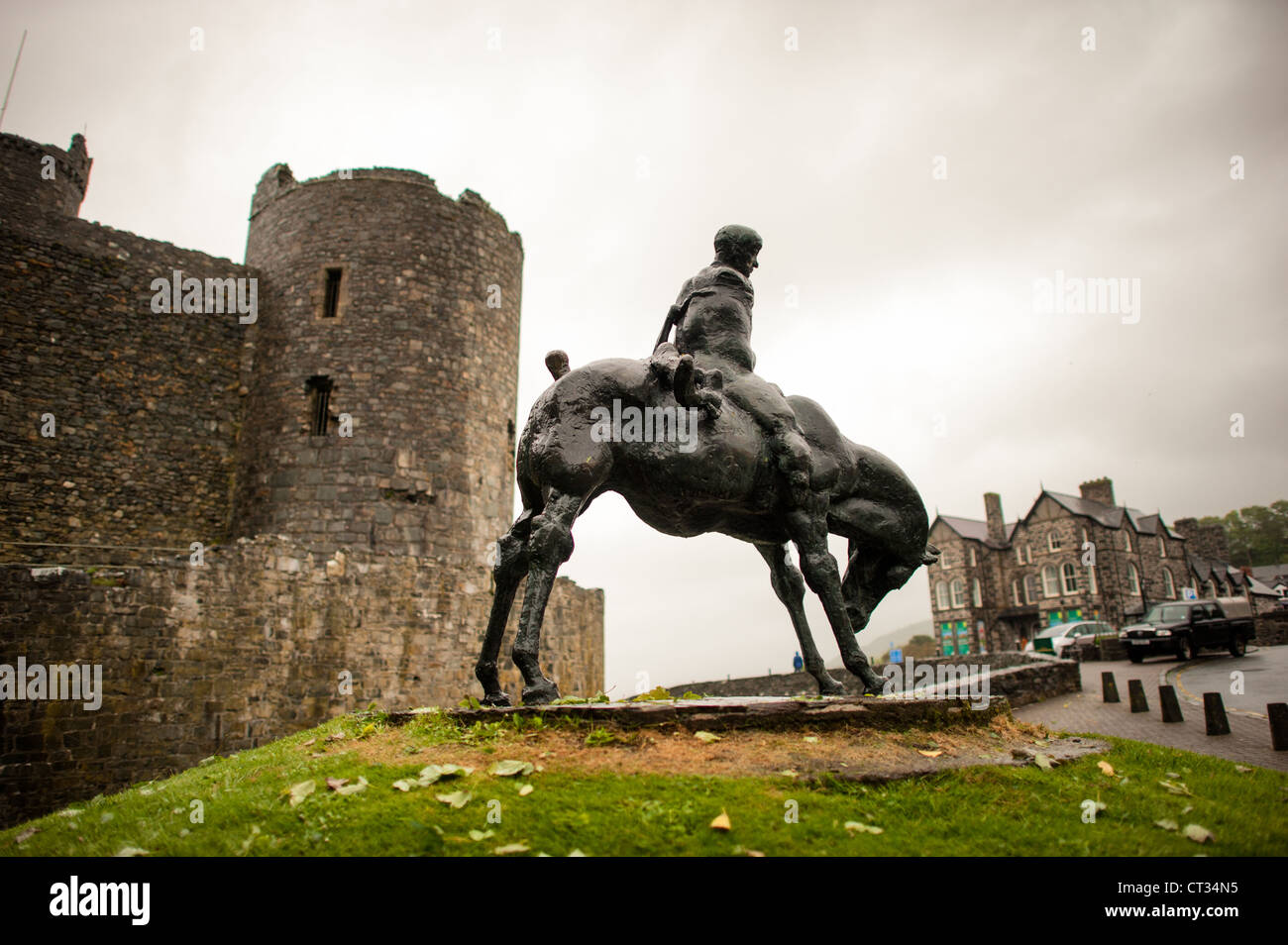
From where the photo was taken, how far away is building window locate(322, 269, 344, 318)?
18.4 m

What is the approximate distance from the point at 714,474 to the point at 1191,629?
23020mm

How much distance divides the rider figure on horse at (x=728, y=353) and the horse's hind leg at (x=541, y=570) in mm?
1307

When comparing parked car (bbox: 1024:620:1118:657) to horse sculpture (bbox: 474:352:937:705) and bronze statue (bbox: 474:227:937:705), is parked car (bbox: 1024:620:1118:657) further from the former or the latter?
horse sculpture (bbox: 474:352:937:705)

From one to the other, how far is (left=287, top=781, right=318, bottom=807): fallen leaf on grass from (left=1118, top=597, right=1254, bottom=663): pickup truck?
2486cm

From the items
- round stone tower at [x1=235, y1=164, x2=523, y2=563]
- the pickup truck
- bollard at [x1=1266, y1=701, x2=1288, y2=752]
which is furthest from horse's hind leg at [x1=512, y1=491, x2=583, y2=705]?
the pickup truck

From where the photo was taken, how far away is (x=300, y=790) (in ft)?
14.7

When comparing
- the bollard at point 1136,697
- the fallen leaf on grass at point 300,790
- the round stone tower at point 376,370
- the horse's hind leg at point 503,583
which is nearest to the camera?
the fallen leaf on grass at point 300,790

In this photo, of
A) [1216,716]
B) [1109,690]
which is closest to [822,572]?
[1216,716]

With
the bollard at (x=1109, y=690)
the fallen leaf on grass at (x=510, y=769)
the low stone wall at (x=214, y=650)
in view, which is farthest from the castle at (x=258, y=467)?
the bollard at (x=1109, y=690)

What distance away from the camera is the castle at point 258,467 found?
11523 millimetres

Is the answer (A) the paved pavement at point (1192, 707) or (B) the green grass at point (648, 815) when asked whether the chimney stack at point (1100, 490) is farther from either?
(B) the green grass at point (648, 815)

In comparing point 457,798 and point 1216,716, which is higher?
point 457,798

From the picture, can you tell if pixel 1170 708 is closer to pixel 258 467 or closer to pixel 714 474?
pixel 714 474

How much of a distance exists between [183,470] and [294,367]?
3.25 metres
